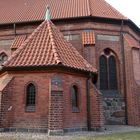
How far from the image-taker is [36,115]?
12742 mm

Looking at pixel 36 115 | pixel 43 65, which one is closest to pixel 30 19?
pixel 43 65

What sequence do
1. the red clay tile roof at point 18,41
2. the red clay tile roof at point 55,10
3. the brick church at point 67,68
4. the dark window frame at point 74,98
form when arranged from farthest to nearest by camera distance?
the red clay tile roof at point 55,10
the red clay tile roof at point 18,41
the dark window frame at point 74,98
the brick church at point 67,68

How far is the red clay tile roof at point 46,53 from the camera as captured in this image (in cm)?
1320

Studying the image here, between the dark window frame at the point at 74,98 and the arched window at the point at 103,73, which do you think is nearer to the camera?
the dark window frame at the point at 74,98

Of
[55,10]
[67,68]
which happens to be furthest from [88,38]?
[67,68]

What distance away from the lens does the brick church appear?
42.0ft

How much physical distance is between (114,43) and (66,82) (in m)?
7.60

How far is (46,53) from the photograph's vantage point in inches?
535

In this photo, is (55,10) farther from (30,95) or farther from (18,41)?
(30,95)

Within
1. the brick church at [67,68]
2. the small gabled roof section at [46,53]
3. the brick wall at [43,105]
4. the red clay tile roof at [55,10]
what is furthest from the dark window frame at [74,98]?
the red clay tile roof at [55,10]

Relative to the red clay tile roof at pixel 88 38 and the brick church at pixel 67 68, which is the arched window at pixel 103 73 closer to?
the brick church at pixel 67 68

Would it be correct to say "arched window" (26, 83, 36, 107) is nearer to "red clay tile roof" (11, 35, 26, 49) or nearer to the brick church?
the brick church

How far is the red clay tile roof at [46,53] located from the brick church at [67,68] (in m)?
0.01

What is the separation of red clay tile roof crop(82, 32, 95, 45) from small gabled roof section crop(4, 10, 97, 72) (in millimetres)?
3211
